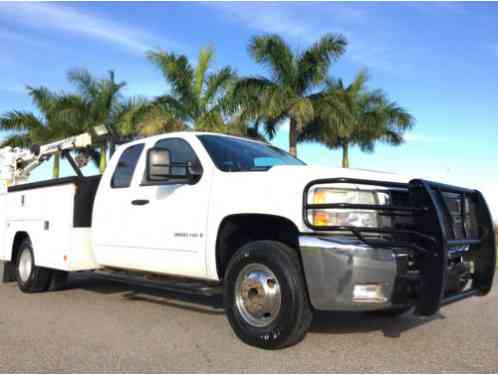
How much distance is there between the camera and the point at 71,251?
22.0 feet

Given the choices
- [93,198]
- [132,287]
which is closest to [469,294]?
[93,198]

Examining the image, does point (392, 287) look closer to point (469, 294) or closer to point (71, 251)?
point (469, 294)

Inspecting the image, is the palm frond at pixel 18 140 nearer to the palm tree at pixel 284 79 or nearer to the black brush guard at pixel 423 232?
the palm tree at pixel 284 79

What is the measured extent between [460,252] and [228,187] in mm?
2109

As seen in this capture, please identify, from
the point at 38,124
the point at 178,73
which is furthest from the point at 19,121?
the point at 178,73

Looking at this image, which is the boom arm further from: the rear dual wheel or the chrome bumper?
the chrome bumper

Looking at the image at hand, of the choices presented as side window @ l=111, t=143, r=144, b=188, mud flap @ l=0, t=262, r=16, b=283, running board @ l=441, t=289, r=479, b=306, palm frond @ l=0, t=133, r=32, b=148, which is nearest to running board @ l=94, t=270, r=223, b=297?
side window @ l=111, t=143, r=144, b=188

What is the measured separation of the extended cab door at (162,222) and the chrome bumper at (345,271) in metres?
1.35

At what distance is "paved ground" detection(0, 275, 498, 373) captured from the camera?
4.06 metres

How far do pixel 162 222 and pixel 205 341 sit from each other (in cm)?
136

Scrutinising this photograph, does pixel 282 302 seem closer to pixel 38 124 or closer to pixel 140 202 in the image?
pixel 140 202

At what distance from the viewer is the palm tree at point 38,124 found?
2681 centimetres

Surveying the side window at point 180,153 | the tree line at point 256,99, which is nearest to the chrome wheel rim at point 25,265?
the side window at point 180,153

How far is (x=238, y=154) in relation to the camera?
18.1 feet
